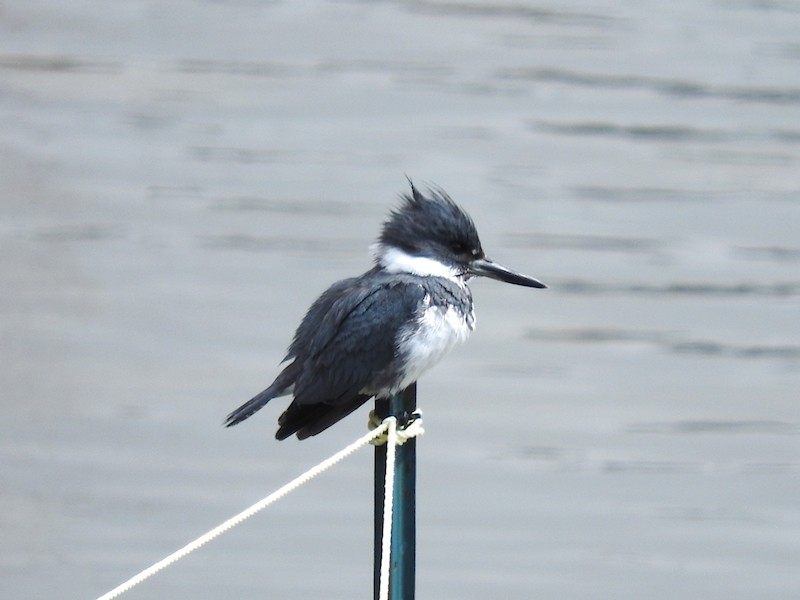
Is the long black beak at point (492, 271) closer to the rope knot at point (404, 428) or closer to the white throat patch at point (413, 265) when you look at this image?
the white throat patch at point (413, 265)

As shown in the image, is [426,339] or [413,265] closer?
[426,339]

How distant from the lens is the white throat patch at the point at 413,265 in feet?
5.50

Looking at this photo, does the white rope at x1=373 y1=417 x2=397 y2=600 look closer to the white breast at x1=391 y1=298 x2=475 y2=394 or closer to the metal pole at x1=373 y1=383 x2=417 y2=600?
the metal pole at x1=373 y1=383 x2=417 y2=600

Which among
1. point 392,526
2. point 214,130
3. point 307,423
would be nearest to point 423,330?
point 307,423

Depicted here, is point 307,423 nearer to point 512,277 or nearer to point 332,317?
point 332,317

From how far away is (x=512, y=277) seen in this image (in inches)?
68.8

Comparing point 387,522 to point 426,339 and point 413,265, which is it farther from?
point 413,265

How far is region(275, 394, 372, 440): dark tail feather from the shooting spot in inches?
59.1

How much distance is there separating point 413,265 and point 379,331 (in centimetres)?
21

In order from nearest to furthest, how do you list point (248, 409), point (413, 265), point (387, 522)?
point (387, 522), point (248, 409), point (413, 265)

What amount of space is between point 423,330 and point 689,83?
1439mm

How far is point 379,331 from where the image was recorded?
1514 mm

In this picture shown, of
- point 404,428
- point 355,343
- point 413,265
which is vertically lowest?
point 404,428

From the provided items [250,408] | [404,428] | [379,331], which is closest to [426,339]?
[379,331]
